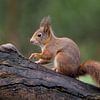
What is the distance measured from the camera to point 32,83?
3.64m

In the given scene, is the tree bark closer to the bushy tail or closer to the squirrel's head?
the bushy tail

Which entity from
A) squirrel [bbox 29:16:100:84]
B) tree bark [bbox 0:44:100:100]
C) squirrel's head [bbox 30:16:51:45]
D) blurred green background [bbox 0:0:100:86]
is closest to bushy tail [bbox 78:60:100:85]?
squirrel [bbox 29:16:100:84]

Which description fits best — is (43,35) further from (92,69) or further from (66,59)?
(92,69)

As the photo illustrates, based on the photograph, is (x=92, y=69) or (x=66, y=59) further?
(x=66, y=59)

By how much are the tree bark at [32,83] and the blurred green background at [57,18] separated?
29.2 feet

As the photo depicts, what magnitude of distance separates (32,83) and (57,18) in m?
9.93

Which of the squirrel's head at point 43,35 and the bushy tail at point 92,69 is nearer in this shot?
the bushy tail at point 92,69

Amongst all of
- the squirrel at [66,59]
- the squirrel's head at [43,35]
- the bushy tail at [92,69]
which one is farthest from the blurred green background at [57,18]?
the bushy tail at [92,69]

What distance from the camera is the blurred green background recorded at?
517 inches

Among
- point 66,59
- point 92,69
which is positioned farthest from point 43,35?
point 92,69

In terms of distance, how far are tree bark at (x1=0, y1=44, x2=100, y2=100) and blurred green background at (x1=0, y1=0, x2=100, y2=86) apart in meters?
8.89

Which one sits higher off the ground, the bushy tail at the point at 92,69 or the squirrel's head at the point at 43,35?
the squirrel's head at the point at 43,35

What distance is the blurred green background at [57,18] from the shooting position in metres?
13.1

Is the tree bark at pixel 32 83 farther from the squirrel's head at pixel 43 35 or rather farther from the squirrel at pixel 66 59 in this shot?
the squirrel's head at pixel 43 35
